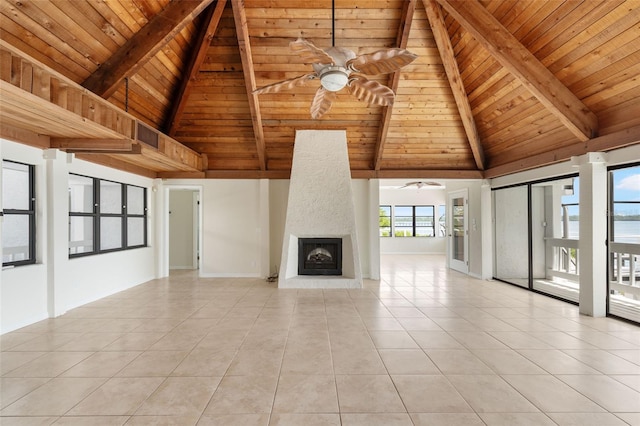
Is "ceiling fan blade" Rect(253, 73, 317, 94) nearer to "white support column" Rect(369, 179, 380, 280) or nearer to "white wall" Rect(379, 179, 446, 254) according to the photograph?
"white support column" Rect(369, 179, 380, 280)

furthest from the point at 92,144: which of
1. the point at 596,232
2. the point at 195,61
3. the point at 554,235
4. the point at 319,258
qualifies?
the point at 554,235

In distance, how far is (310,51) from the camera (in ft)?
9.79

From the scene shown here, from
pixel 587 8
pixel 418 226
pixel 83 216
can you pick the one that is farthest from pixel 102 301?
pixel 418 226

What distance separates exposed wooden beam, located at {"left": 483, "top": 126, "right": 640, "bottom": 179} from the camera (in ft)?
12.5

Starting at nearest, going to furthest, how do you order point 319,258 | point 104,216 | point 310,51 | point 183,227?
point 310,51 < point 104,216 < point 319,258 < point 183,227

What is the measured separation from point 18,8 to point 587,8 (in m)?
5.54

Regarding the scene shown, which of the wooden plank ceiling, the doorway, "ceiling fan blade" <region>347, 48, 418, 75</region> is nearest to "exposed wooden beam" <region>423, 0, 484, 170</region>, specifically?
the wooden plank ceiling

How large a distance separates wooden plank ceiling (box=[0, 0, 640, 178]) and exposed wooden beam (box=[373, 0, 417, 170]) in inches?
1.1

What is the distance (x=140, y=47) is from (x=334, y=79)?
2.62m

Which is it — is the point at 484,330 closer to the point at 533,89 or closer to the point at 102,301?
the point at 533,89

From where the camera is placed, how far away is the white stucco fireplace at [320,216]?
617 cm

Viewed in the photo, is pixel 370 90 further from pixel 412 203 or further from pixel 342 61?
pixel 412 203

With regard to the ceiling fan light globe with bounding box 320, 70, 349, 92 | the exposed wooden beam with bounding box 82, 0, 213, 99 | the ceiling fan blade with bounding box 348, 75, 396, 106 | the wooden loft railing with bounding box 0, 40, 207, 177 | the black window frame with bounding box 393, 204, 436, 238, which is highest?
the exposed wooden beam with bounding box 82, 0, 213, 99

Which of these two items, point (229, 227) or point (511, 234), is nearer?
point (511, 234)
